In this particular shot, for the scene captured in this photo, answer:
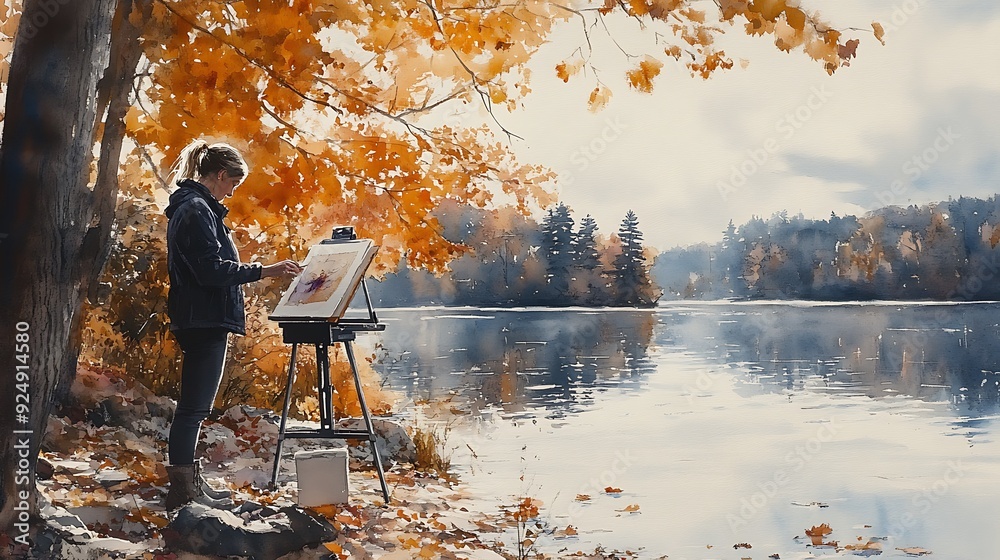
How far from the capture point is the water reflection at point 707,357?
12537mm

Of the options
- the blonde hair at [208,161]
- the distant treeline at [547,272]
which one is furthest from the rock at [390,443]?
the distant treeline at [547,272]

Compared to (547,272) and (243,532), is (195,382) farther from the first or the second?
A: (547,272)

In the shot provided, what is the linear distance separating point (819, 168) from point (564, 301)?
24878 mm

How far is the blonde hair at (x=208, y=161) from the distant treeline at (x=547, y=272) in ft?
96.6

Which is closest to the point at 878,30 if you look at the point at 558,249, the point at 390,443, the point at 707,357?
the point at 390,443

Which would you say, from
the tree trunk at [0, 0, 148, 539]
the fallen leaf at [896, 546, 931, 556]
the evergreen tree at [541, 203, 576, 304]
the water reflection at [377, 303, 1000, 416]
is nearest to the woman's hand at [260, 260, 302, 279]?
the tree trunk at [0, 0, 148, 539]

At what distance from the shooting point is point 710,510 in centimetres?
584

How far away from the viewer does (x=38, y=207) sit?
10.9 ft

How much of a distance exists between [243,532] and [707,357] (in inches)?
607

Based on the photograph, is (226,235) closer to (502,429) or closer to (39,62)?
(39,62)

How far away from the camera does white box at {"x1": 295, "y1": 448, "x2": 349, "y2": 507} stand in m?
4.29

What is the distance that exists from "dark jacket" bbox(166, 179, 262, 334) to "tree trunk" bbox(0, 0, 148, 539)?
38cm

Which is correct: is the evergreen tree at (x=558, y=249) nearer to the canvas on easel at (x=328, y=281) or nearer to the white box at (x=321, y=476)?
the canvas on easel at (x=328, y=281)

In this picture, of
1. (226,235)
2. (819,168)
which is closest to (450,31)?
(226,235)
